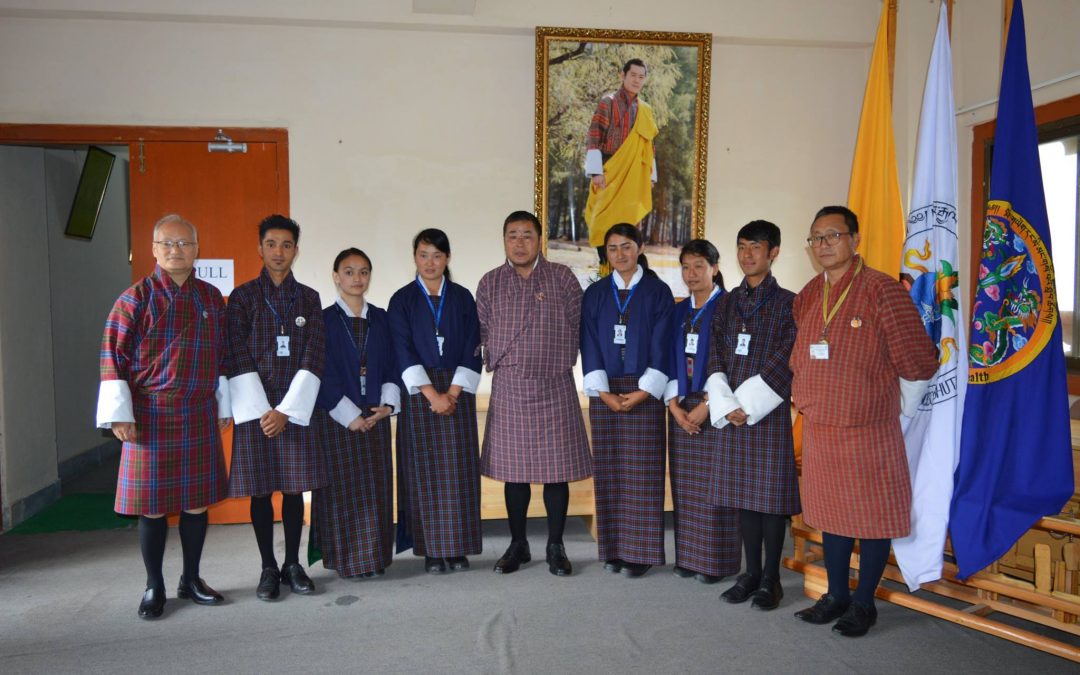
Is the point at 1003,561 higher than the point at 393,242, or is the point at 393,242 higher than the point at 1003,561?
the point at 393,242

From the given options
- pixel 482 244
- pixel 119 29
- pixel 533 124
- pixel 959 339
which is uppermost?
pixel 119 29

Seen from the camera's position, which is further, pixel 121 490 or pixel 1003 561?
pixel 1003 561

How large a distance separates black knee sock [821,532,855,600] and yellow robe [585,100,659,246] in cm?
220

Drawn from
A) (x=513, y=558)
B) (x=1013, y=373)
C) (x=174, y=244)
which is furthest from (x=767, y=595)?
(x=174, y=244)

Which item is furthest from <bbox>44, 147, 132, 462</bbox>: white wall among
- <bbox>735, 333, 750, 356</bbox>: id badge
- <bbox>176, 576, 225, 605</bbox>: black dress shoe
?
<bbox>735, 333, 750, 356</bbox>: id badge

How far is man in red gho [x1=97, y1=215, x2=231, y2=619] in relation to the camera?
266cm

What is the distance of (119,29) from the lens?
4.01m

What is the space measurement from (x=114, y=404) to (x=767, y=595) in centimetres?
244

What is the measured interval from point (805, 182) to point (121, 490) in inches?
153

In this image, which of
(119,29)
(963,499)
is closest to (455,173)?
(119,29)

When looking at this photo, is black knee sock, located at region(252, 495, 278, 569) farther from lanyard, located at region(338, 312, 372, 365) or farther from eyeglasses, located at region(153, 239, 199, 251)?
eyeglasses, located at region(153, 239, 199, 251)

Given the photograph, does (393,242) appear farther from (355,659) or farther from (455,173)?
(355,659)

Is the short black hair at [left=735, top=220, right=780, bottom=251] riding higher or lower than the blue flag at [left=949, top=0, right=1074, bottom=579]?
higher

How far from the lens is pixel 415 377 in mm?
3129
